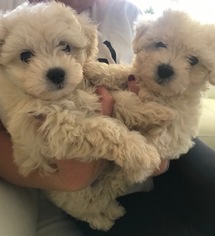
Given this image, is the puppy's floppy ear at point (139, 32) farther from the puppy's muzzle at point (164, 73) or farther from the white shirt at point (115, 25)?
the white shirt at point (115, 25)

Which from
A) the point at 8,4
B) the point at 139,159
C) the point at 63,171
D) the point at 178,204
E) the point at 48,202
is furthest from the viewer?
the point at 8,4

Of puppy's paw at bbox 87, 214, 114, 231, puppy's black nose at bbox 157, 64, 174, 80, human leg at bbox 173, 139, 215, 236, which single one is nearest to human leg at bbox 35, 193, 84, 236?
puppy's paw at bbox 87, 214, 114, 231

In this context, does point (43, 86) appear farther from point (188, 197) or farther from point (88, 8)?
point (88, 8)

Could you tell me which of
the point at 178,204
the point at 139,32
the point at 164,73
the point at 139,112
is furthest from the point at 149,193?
the point at 139,32

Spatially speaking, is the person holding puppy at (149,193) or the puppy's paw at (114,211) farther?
the puppy's paw at (114,211)

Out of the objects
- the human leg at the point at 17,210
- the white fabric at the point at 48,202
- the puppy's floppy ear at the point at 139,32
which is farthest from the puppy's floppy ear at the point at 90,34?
the human leg at the point at 17,210

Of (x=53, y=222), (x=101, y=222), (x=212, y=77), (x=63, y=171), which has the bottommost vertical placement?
(x=53, y=222)

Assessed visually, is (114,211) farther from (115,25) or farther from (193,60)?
(115,25)
